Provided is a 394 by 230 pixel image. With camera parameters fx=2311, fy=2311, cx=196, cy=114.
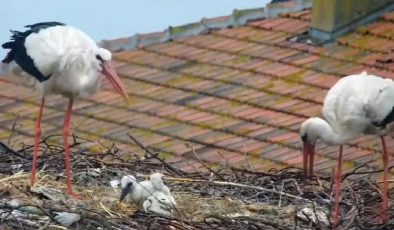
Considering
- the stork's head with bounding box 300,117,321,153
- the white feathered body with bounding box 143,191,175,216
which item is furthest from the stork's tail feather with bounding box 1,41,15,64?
the stork's head with bounding box 300,117,321,153

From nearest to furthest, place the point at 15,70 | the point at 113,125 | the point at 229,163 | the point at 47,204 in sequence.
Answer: the point at 47,204, the point at 15,70, the point at 229,163, the point at 113,125

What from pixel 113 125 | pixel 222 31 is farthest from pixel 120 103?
pixel 222 31

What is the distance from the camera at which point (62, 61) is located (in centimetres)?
1314

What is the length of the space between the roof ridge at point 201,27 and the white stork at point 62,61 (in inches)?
218

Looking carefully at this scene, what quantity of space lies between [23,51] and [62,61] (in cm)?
33

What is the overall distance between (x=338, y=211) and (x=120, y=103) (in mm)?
4569

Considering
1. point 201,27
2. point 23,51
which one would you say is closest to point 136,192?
point 23,51

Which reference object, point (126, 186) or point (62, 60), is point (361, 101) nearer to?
point (126, 186)

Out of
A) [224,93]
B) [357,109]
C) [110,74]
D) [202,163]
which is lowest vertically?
[224,93]

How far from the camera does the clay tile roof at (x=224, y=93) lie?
52.6 feet

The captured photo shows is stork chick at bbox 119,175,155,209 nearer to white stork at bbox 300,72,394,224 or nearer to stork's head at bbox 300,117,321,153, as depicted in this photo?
white stork at bbox 300,72,394,224

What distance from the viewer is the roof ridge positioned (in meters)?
19.0

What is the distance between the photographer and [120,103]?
1755 cm

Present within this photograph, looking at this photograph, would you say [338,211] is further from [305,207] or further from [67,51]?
[67,51]
